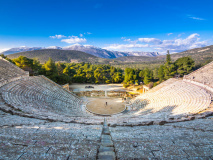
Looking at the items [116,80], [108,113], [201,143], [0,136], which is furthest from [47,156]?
[116,80]

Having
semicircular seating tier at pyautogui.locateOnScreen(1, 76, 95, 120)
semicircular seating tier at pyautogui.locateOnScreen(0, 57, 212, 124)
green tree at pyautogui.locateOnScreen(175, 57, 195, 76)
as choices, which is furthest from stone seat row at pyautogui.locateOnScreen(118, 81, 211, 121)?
green tree at pyautogui.locateOnScreen(175, 57, 195, 76)

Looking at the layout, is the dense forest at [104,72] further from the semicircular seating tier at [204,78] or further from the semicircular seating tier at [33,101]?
the semicircular seating tier at [33,101]

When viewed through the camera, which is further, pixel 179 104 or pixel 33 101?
pixel 179 104

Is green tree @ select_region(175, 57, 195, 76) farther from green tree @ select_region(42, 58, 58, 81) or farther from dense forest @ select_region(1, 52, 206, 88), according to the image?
green tree @ select_region(42, 58, 58, 81)

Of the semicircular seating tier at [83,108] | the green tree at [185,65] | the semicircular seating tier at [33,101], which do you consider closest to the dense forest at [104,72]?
the green tree at [185,65]

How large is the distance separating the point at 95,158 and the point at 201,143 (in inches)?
150

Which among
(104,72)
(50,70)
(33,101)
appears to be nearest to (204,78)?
(33,101)

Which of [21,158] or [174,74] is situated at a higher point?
[174,74]

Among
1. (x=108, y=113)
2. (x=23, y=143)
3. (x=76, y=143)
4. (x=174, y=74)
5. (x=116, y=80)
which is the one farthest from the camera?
(x=116, y=80)

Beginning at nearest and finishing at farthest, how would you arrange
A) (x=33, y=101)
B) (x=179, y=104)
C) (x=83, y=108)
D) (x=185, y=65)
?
(x=33, y=101) → (x=179, y=104) → (x=83, y=108) → (x=185, y=65)

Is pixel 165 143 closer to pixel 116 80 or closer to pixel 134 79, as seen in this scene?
pixel 134 79

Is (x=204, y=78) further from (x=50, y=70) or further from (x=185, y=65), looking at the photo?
(x=50, y=70)

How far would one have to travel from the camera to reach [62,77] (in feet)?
118

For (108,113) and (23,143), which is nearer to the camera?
(23,143)
